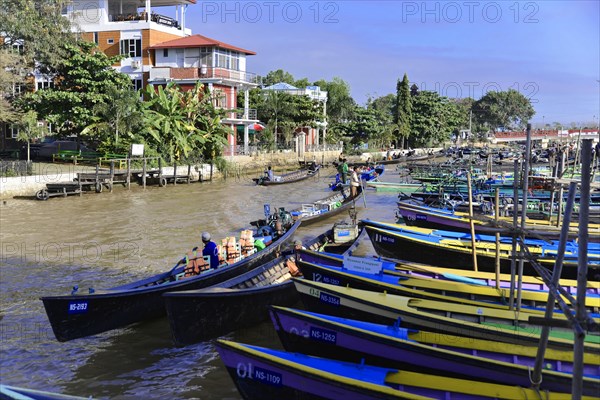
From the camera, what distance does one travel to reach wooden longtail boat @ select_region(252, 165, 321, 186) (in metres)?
34.1

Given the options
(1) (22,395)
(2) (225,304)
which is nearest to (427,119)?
(2) (225,304)

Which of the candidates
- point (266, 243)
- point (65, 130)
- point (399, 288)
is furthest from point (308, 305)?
point (65, 130)

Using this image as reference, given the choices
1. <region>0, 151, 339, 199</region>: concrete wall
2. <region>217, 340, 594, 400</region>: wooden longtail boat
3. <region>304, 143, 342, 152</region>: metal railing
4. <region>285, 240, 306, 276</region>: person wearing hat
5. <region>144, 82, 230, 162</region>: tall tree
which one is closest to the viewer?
<region>217, 340, 594, 400</region>: wooden longtail boat

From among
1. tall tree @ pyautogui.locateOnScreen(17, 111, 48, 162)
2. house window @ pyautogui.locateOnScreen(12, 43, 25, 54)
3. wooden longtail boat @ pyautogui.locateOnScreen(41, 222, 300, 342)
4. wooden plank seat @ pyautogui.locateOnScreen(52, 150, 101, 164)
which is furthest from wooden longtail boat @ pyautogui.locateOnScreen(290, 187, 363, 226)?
house window @ pyautogui.locateOnScreen(12, 43, 25, 54)

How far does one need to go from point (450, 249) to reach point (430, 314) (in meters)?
5.64

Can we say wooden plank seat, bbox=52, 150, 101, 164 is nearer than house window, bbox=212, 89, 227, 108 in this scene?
Yes

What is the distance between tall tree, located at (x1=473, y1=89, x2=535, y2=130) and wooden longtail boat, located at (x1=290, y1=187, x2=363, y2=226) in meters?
80.9

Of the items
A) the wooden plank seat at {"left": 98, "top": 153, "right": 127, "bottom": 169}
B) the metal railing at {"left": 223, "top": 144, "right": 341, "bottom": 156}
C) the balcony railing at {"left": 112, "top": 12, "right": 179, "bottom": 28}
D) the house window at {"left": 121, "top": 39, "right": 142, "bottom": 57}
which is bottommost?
the wooden plank seat at {"left": 98, "top": 153, "right": 127, "bottom": 169}

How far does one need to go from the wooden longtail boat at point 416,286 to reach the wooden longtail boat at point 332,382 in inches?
112

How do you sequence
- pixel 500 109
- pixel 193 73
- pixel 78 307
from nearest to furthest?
pixel 78 307 < pixel 193 73 < pixel 500 109

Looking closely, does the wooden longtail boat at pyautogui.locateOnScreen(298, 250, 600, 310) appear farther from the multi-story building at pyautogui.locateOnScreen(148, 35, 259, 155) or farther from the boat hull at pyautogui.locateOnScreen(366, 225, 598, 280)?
the multi-story building at pyautogui.locateOnScreen(148, 35, 259, 155)

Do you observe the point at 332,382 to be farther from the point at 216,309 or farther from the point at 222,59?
the point at 222,59

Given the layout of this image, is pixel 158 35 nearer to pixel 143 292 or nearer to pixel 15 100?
pixel 15 100

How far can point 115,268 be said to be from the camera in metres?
14.7
